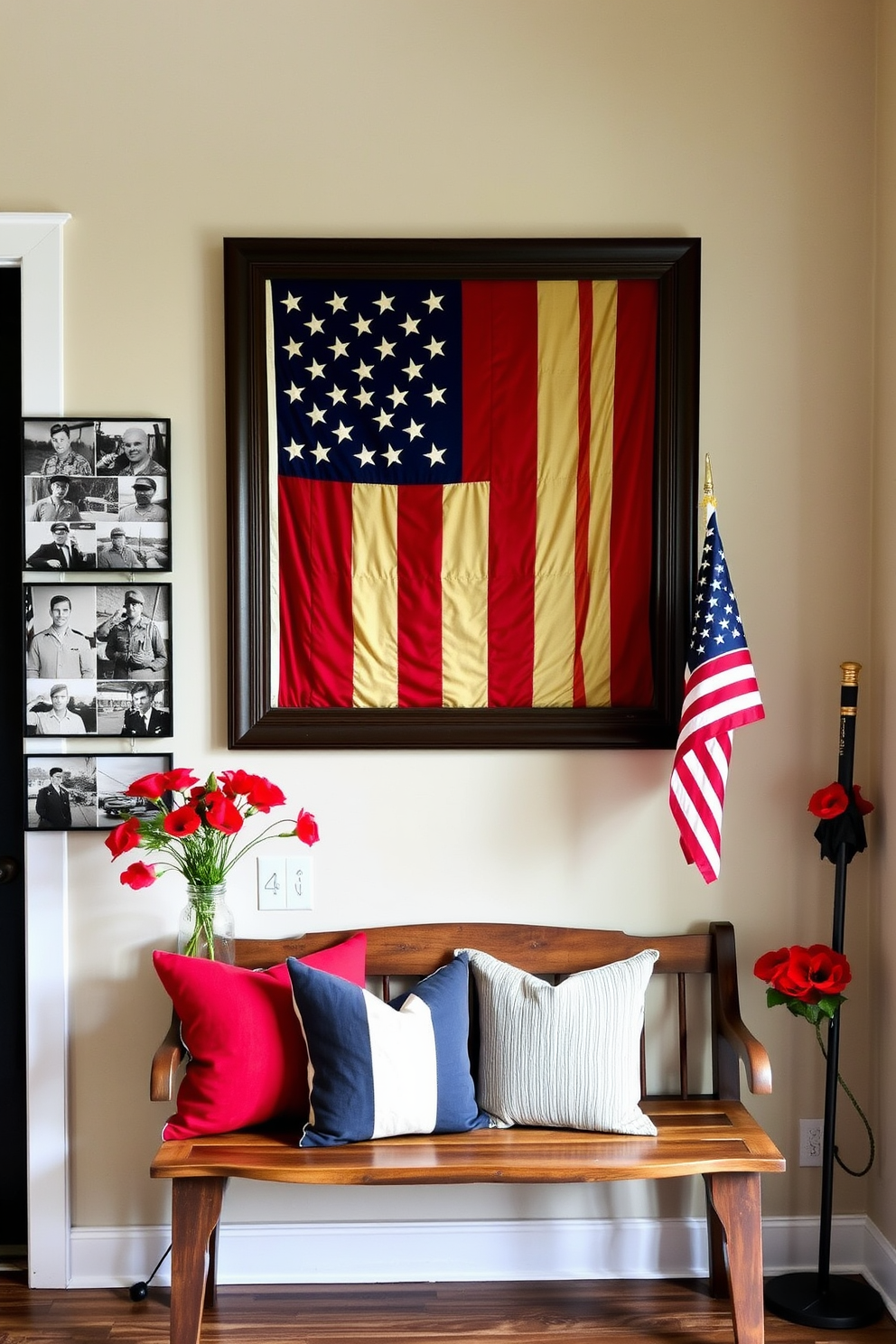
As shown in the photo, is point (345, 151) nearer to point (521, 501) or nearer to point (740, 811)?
point (521, 501)

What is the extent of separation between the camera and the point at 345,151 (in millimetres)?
2469

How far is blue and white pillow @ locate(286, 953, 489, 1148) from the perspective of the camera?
2.13m

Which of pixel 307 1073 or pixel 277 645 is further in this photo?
pixel 277 645

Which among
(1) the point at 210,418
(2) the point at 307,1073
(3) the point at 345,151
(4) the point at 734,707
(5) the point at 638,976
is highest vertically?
(3) the point at 345,151

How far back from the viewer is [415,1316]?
2326mm

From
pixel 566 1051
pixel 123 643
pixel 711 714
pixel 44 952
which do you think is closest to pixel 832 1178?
pixel 566 1051

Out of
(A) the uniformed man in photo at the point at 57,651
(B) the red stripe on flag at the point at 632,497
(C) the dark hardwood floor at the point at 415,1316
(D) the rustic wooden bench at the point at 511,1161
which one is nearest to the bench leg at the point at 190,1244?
(D) the rustic wooden bench at the point at 511,1161

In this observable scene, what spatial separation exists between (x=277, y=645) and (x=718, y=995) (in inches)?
51.7

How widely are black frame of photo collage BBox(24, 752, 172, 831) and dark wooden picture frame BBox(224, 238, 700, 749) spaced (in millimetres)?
248

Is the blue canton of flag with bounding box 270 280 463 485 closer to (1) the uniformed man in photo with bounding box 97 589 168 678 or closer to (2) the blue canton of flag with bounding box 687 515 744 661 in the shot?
(1) the uniformed man in photo with bounding box 97 589 168 678

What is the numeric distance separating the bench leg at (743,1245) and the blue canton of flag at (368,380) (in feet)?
5.31

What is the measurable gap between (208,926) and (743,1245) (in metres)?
1.26

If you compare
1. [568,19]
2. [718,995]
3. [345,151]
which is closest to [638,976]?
[718,995]

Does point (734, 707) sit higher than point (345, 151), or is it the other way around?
point (345, 151)
